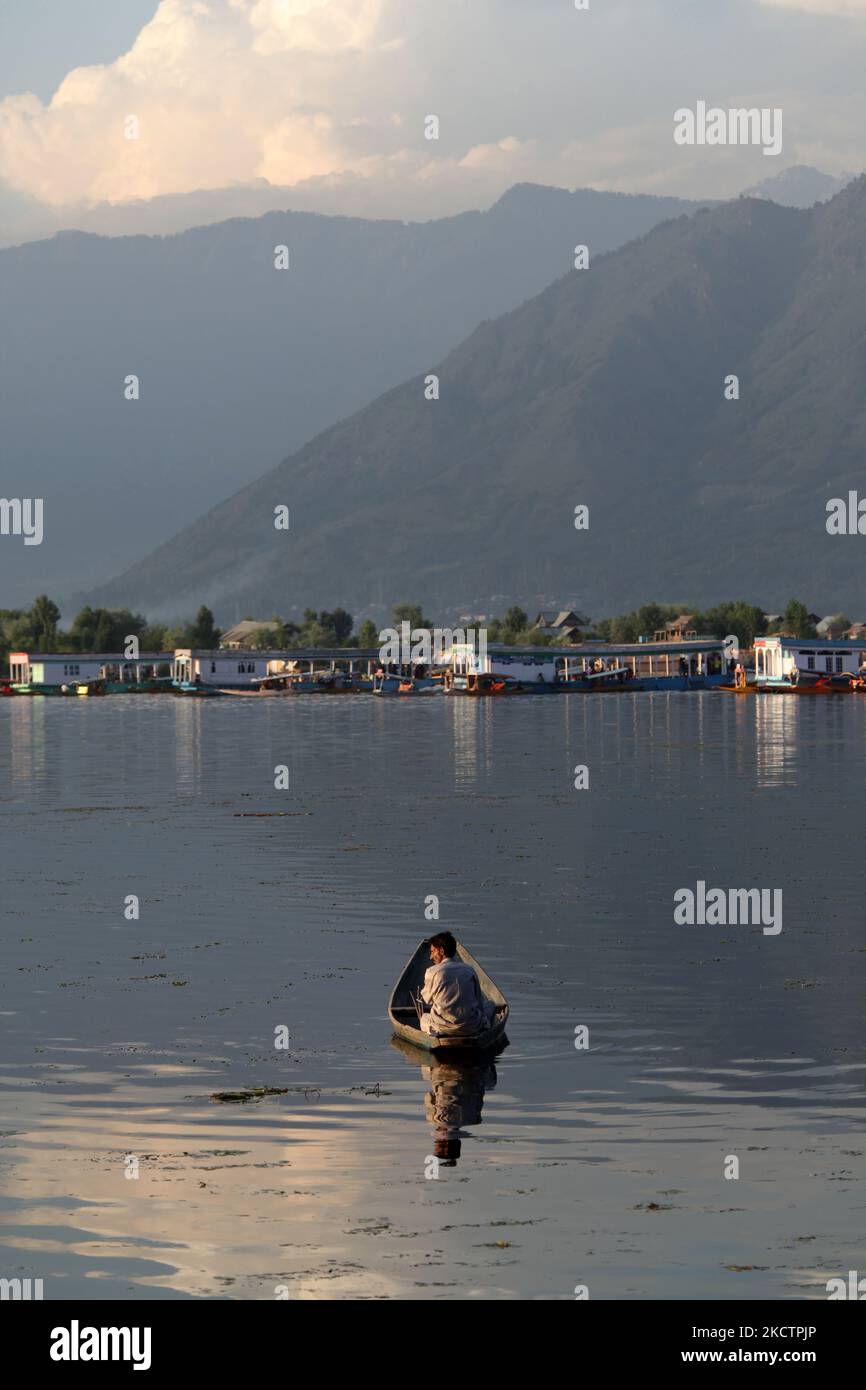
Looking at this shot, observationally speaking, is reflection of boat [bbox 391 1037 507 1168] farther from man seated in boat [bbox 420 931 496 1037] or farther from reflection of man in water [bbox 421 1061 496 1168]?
man seated in boat [bbox 420 931 496 1037]

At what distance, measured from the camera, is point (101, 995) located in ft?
130

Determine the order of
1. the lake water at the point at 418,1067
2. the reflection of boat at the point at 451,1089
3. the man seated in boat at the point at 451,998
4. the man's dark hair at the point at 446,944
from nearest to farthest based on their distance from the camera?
the lake water at the point at 418,1067 → the reflection of boat at the point at 451,1089 → the man seated in boat at the point at 451,998 → the man's dark hair at the point at 446,944

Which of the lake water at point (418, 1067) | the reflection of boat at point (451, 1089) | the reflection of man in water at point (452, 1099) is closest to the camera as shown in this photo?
the lake water at point (418, 1067)

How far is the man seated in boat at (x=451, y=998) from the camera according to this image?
32.2 metres

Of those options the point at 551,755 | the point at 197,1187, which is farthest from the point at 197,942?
the point at 551,755

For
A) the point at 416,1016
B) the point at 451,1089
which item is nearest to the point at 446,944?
the point at 416,1016

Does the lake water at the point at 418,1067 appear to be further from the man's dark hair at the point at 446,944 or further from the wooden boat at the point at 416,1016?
the man's dark hair at the point at 446,944

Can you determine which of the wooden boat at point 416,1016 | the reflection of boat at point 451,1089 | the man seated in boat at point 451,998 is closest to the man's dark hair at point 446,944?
the man seated in boat at point 451,998

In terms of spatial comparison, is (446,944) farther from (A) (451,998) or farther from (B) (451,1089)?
(B) (451,1089)

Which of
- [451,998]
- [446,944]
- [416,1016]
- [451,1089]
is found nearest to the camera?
[451,1089]

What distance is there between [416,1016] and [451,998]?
2.78 m

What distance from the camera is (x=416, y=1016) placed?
1374 inches
